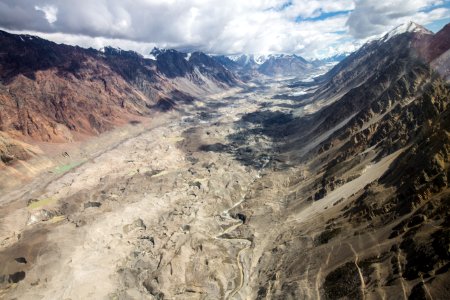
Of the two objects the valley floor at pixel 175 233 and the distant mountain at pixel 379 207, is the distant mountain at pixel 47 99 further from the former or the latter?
the distant mountain at pixel 379 207

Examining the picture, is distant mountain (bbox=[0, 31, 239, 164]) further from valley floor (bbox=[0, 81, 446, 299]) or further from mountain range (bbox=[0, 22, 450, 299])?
valley floor (bbox=[0, 81, 446, 299])

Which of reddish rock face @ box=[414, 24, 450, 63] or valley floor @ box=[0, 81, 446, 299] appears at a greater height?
reddish rock face @ box=[414, 24, 450, 63]

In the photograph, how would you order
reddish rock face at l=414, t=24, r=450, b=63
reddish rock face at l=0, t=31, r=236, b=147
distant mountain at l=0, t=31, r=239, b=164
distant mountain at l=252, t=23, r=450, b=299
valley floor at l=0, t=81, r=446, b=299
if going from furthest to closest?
reddish rock face at l=0, t=31, r=236, b=147 → distant mountain at l=0, t=31, r=239, b=164 → reddish rock face at l=414, t=24, r=450, b=63 → valley floor at l=0, t=81, r=446, b=299 → distant mountain at l=252, t=23, r=450, b=299

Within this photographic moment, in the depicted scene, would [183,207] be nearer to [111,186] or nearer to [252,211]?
[252,211]

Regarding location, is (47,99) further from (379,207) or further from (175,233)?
(379,207)

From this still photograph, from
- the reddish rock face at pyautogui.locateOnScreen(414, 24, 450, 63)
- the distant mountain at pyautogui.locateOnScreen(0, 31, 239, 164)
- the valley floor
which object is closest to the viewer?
the valley floor

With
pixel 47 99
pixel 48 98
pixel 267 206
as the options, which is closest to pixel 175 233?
pixel 267 206

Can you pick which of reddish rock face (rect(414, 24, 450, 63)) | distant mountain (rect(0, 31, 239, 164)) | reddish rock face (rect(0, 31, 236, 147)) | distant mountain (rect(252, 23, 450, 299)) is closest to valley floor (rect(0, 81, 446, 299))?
distant mountain (rect(252, 23, 450, 299))

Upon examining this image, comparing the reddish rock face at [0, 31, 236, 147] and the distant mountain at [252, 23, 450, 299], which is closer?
the distant mountain at [252, 23, 450, 299]

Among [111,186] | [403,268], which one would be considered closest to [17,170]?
[111,186]

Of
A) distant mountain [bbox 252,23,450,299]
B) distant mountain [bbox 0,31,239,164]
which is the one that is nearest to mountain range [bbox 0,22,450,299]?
distant mountain [bbox 252,23,450,299]

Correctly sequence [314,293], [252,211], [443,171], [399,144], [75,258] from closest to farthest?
[314,293] < [443,171] < [75,258] < [399,144] < [252,211]
